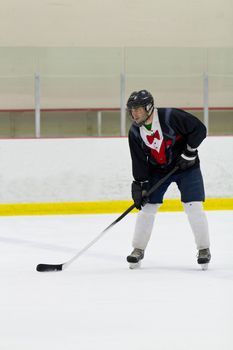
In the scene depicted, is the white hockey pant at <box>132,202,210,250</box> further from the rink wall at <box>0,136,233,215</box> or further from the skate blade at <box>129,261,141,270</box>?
the rink wall at <box>0,136,233,215</box>

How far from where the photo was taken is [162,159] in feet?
12.0

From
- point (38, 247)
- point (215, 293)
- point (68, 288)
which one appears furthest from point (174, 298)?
point (38, 247)

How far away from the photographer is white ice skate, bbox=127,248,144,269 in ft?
12.0

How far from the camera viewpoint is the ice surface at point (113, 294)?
240cm

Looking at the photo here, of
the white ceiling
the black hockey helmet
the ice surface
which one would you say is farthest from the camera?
the white ceiling

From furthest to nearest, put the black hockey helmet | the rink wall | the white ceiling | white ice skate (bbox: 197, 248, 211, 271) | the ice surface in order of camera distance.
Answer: the white ceiling, the rink wall, white ice skate (bbox: 197, 248, 211, 271), the black hockey helmet, the ice surface

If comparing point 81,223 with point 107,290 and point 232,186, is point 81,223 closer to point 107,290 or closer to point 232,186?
point 232,186

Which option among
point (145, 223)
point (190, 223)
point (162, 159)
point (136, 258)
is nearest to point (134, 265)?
point (136, 258)

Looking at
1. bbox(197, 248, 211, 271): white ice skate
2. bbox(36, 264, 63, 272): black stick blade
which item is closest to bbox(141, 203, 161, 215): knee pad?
bbox(197, 248, 211, 271): white ice skate

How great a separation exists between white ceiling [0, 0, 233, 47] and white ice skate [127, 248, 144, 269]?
4.59 meters

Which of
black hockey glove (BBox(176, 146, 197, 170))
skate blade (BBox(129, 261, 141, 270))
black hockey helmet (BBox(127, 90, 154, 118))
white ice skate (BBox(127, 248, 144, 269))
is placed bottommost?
skate blade (BBox(129, 261, 141, 270))

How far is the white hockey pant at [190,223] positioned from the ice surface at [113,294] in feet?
0.40

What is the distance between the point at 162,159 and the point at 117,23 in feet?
15.6

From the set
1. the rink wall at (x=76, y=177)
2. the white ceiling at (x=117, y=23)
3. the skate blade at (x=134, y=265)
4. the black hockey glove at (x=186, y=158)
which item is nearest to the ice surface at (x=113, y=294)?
the skate blade at (x=134, y=265)
